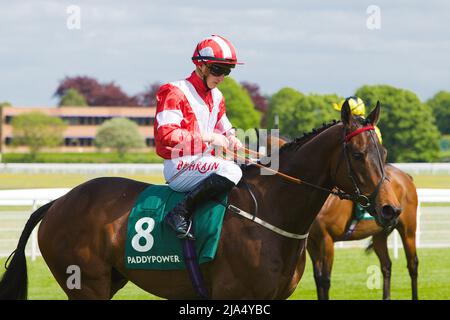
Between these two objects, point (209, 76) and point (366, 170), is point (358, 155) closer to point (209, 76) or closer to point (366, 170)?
point (366, 170)

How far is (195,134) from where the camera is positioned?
470cm

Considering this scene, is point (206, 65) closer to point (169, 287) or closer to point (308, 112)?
point (169, 287)

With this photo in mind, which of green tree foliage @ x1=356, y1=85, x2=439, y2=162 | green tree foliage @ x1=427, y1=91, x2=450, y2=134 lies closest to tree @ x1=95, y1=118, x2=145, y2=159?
green tree foliage @ x1=356, y1=85, x2=439, y2=162

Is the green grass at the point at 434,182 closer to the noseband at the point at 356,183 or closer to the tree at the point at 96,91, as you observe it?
the noseband at the point at 356,183

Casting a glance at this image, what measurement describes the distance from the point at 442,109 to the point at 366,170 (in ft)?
315

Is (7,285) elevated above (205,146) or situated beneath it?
situated beneath

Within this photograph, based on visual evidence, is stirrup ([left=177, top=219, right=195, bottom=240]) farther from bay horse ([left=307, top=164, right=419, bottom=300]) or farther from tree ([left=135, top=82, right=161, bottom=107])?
tree ([left=135, top=82, right=161, bottom=107])

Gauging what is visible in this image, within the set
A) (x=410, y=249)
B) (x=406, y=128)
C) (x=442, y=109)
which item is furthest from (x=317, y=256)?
(x=442, y=109)

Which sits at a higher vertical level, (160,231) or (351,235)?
(160,231)

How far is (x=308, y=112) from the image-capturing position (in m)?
63.7

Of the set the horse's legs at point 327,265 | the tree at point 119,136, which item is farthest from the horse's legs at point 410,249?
the tree at point 119,136

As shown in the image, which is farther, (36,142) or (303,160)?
(36,142)
